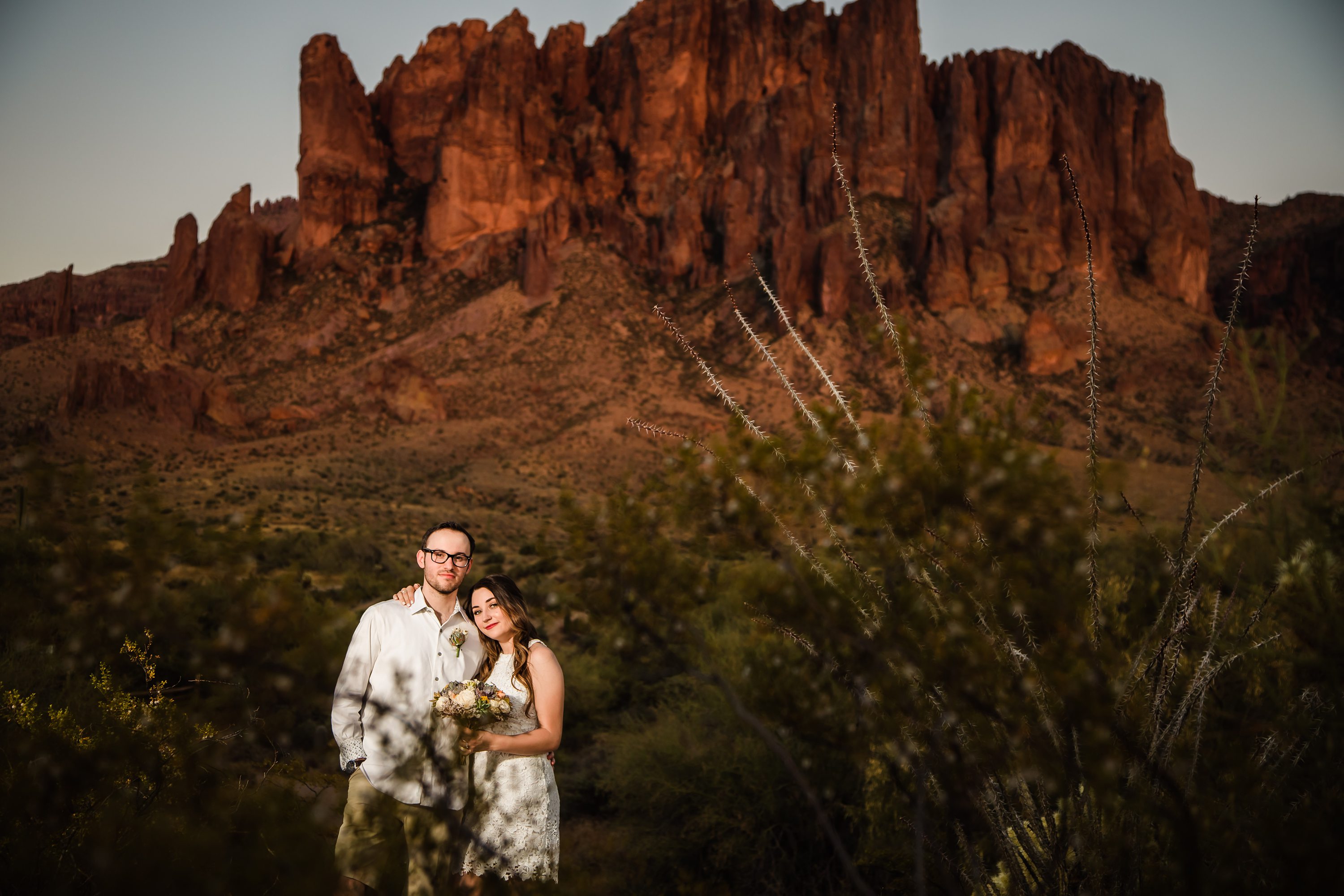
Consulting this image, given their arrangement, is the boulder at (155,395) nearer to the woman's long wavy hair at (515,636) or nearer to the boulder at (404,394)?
the boulder at (404,394)

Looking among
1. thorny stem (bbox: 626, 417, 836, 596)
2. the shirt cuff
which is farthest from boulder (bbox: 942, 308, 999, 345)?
the shirt cuff

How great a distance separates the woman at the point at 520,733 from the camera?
283 cm

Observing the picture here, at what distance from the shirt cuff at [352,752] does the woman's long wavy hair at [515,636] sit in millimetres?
508

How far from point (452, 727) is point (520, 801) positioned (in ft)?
3.18

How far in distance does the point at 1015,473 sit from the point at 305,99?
A: 8416cm

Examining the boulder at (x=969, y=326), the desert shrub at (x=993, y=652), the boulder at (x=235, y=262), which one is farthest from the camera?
the boulder at (x=235, y=262)

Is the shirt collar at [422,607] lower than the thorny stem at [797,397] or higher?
lower

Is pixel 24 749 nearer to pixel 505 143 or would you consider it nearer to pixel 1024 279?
pixel 1024 279

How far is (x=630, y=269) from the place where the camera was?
6234 cm

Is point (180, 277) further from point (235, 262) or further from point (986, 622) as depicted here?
point (986, 622)

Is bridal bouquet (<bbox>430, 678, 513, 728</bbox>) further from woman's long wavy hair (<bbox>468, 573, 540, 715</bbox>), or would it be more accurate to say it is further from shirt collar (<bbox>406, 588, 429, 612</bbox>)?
shirt collar (<bbox>406, 588, 429, 612</bbox>)

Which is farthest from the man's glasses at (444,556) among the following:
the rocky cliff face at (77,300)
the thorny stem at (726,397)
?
the rocky cliff face at (77,300)

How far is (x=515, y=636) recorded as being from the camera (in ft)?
10.7

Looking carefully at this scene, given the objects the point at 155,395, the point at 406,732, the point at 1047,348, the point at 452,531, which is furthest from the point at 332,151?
the point at 406,732
